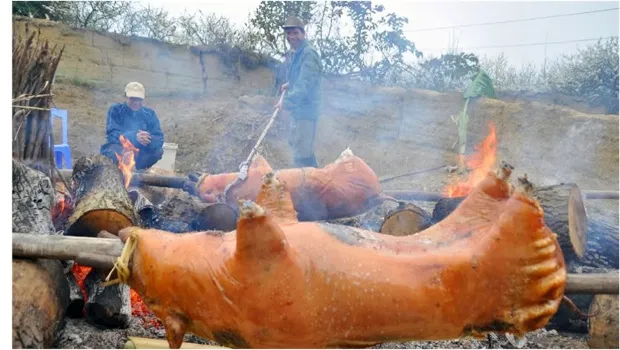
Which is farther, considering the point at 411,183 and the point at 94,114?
the point at 94,114

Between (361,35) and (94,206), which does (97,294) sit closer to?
(94,206)

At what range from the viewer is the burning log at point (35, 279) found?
9.00 ft

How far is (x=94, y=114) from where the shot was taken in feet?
47.2

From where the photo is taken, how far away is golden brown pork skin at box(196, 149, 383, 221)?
172 inches

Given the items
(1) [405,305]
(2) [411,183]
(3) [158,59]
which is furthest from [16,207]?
(3) [158,59]

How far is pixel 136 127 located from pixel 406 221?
16.7 ft

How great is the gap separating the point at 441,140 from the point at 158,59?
814 centimetres

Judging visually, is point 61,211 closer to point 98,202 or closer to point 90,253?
point 98,202

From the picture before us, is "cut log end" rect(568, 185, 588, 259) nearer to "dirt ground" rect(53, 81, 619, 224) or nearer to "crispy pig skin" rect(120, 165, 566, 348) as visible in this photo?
"crispy pig skin" rect(120, 165, 566, 348)

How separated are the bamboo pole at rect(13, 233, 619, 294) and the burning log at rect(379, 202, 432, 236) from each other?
5.49 ft

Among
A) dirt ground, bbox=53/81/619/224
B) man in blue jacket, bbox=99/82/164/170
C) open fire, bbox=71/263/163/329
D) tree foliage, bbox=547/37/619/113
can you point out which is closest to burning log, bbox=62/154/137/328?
open fire, bbox=71/263/163/329

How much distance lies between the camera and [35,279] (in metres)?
2.87

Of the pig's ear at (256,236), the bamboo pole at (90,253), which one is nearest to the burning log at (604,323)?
the bamboo pole at (90,253)

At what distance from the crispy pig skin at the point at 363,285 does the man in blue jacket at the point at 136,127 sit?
18.6ft
